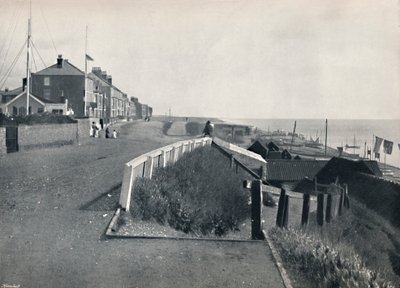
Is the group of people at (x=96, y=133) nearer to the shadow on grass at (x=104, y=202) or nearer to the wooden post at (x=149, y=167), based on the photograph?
the wooden post at (x=149, y=167)

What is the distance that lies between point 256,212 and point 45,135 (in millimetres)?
15876

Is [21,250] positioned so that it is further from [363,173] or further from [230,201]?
[363,173]

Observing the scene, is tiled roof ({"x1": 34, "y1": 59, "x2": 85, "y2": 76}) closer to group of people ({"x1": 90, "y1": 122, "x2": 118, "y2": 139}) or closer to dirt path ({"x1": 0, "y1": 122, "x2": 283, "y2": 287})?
group of people ({"x1": 90, "y1": 122, "x2": 118, "y2": 139})

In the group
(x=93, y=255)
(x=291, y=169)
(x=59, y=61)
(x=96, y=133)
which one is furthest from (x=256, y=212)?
(x=59, y=61)

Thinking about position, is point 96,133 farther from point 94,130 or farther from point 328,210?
point 328,210

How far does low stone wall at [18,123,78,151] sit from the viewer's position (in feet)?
61.8

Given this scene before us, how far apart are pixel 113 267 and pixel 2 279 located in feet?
5.02

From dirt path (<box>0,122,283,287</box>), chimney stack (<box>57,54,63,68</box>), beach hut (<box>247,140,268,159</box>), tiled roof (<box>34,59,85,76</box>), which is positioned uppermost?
chimney stack (<box>57,54,63,68</box>)

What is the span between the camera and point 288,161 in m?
35.5

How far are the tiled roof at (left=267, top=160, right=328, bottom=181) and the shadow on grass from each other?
24581 mm

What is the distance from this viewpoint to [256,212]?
8.69 m

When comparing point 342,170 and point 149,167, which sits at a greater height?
point 149,167

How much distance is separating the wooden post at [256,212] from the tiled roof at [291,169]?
24.7 meters

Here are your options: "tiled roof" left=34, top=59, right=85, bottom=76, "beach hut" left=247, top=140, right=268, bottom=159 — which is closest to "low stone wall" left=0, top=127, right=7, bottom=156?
"beach hut" left=247, top=140, right=268, bottom=159
